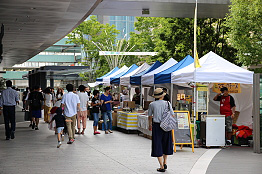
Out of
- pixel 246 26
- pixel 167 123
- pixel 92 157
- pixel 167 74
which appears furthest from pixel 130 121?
pixel 246 26

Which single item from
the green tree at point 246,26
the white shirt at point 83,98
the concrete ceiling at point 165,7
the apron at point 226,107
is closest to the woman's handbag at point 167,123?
the apron at point 226,107

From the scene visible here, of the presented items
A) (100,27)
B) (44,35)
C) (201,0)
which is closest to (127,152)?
(44,35)

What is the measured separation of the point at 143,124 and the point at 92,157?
5441 mm

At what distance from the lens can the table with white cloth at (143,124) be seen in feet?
53.1

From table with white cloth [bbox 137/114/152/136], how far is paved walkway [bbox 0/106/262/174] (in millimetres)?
540

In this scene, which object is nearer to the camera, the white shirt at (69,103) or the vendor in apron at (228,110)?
the white shirt at (69,103)

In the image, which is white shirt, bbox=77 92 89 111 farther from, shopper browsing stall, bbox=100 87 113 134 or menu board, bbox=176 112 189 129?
menu board, bbox=176 112 189 129

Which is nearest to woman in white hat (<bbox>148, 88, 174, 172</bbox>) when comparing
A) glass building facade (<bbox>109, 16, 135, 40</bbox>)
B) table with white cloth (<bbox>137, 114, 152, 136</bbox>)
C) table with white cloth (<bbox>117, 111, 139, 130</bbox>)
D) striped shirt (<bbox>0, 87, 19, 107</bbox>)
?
table with white cloth (<bbox>137, 114, 152, 136</bbox>)

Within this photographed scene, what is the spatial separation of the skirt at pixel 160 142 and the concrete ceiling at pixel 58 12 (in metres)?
5.56

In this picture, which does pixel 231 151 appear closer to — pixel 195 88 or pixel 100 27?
pixel 195 88

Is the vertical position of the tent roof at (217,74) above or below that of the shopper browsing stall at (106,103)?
above

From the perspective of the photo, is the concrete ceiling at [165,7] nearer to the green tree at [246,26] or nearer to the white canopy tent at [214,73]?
the green tree at [246,26]

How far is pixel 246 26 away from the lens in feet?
80.5

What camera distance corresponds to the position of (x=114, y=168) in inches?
386
